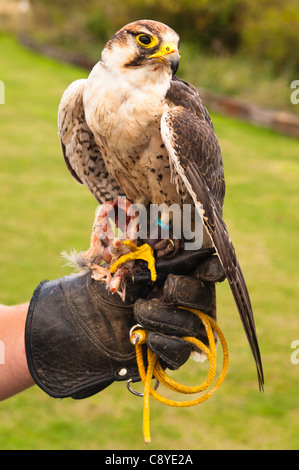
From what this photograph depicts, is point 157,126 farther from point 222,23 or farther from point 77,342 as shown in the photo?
point 222,23

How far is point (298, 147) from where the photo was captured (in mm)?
11133

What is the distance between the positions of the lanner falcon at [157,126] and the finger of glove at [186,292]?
0.18 meters

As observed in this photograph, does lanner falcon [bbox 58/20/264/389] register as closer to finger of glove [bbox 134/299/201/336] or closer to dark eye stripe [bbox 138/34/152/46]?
dark eye stripe [bbox 138/34/152/46]

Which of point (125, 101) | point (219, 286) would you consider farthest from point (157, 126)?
point (219, 286)

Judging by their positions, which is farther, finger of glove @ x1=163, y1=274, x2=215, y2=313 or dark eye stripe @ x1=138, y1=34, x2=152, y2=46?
dark eye stripe @ x1=138, y1=34, x2=152, y2=46

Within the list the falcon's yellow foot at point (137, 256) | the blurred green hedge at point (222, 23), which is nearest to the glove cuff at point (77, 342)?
the falcon's yellow foot at point (137, 256)

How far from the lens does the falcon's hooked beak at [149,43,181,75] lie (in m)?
2.63

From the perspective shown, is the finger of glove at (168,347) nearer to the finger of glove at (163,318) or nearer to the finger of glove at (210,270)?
the finger of glove at (163,318)

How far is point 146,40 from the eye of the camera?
2689 mm

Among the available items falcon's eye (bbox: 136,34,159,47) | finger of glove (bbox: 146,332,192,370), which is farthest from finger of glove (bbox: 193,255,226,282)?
falcon's eye (bbox: 136,34,159,47)

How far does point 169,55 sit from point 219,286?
378 cm

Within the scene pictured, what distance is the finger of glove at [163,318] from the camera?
103 inches

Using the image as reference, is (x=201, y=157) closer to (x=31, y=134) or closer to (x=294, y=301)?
(x=294, y=301)

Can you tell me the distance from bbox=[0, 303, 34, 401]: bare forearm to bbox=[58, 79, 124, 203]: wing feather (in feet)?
2.69
